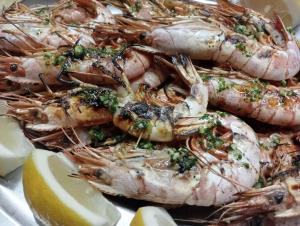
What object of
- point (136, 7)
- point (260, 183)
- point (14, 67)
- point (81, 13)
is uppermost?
point (136, 7)

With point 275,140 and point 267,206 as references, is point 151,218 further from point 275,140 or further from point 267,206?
point 275,140

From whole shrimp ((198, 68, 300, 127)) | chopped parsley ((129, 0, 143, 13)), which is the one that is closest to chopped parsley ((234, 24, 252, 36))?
whole shrimp ((198, 68, 300, 127))

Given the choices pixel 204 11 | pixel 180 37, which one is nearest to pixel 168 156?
pixel 180 37

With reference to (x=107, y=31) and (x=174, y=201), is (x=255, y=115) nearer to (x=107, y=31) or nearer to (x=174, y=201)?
(x=174, y=201)

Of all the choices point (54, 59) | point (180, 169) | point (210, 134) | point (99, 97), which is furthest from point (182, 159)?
point (54, 59)

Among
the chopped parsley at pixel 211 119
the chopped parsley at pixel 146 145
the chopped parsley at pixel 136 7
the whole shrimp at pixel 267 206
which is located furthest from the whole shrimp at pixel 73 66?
the whole shrimp at pixel 267 206

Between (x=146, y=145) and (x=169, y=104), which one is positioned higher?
(x=169, y=104)

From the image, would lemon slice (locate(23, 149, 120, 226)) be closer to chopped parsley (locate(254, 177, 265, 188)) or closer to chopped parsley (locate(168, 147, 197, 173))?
chopped parsley (locate(168, 147, 197, 173))
